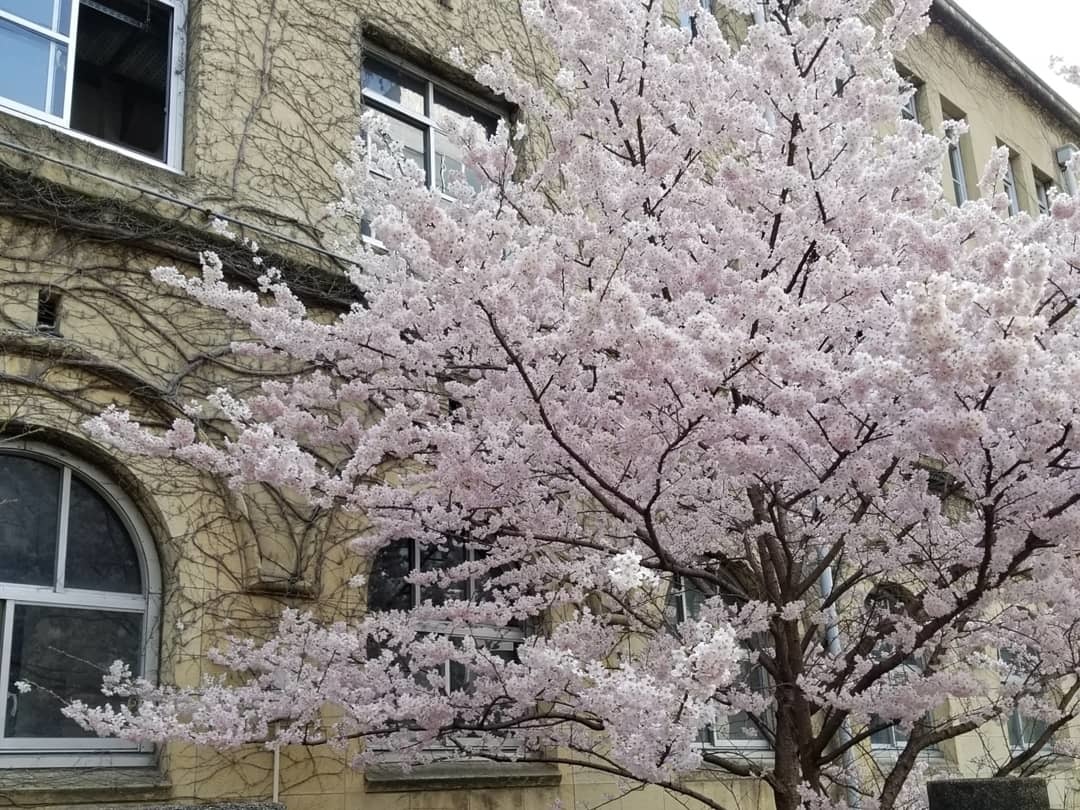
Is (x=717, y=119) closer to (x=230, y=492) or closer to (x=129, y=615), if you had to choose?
(x=230, y=492)

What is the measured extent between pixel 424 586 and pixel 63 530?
8.23 feet

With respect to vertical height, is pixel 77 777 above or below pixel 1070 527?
below

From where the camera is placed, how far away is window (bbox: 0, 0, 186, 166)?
699cm

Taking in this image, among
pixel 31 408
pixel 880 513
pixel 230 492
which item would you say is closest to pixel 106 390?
pixel 31 408

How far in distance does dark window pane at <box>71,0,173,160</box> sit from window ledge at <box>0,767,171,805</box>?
153 inches

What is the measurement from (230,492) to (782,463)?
138 inches

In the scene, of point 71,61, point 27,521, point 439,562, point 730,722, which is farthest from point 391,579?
point 71,61

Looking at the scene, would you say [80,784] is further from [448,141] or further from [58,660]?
[448,141]

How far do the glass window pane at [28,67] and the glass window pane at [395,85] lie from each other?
262cm

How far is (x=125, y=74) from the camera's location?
24.7 ft

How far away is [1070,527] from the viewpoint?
4609 mm

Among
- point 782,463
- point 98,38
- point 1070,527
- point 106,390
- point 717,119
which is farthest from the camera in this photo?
point 98,38

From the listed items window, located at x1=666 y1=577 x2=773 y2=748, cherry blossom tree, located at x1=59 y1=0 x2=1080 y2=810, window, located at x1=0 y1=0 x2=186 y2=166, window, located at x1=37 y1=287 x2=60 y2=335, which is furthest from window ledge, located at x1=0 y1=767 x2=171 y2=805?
window, located at x1=666 y1=577 x2=773 y2=748

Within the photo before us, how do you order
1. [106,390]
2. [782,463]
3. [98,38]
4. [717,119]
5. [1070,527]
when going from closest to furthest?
1. [1070,527]
2. [782,463]
3. [717,119]
4. [106,390]
5. [98,38]
